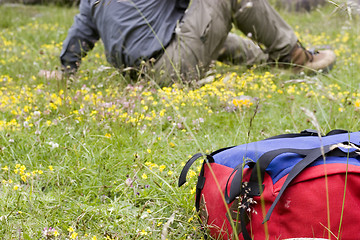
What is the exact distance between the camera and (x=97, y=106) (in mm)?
A: 3070

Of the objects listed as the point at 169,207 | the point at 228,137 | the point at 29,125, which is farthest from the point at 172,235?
the point at 29,125

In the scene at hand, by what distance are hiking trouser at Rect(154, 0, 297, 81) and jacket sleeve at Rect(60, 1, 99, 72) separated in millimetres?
723

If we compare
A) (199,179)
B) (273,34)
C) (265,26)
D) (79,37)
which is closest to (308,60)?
(273,34)

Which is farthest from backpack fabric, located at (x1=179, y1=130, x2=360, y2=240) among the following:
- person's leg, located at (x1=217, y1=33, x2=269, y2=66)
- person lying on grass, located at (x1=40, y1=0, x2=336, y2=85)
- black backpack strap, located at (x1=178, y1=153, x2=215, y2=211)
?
person's leg, located at (x1=217, y1=33, x2=269, y2=66)

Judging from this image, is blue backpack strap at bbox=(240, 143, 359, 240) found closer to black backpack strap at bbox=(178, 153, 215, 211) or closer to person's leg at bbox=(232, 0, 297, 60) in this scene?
black backpack strap at bbox=(178, 153, 215, 211)

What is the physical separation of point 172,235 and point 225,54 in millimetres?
2912

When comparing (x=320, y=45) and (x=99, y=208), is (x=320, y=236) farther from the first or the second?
(x=320, y=45)

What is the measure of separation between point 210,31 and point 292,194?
2.42 metres

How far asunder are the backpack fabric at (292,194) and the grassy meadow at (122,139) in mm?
218

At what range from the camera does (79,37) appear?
3.96 meters

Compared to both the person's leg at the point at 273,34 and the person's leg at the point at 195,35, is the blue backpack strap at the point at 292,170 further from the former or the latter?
the person's leg at the point at 273,34

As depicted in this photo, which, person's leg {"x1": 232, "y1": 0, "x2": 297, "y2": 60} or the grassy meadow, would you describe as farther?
person's leg {"x1": 232, "y1": 0, "x2": 297, "y2": 60}

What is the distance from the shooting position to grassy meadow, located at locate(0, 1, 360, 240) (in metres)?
1.95

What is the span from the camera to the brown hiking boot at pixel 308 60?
13.9 feet
